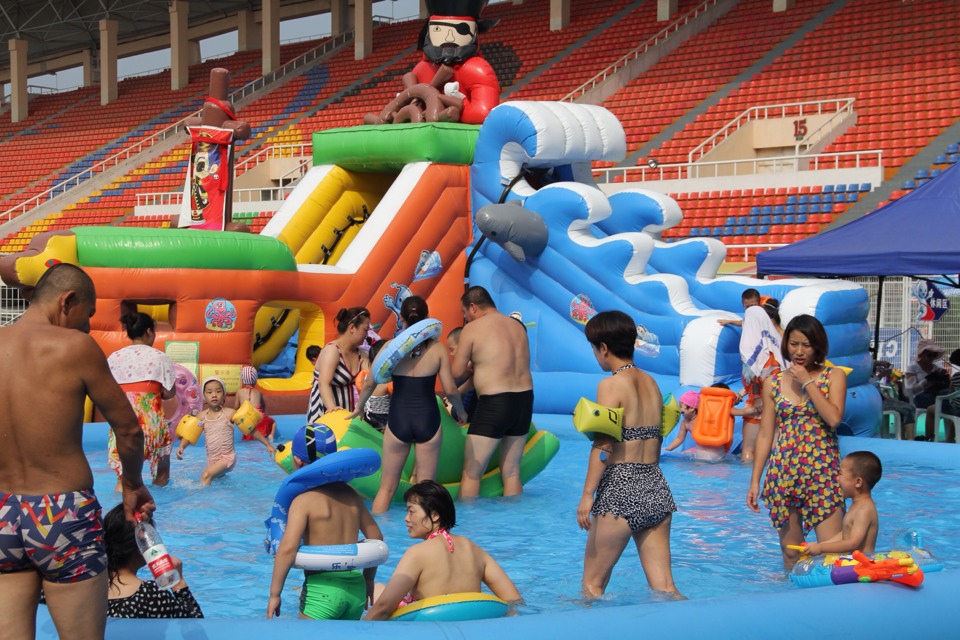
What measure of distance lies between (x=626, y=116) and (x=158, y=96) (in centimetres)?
1409

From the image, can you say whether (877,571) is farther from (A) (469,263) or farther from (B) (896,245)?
(A) (469,263)

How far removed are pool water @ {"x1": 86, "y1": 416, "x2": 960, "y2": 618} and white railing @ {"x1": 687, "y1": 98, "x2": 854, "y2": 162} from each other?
10469 millimetres

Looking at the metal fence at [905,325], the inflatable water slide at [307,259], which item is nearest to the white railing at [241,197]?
the inflatable water slide at [307,259]

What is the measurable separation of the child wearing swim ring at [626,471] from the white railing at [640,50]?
17234mm

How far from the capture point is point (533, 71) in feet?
77.9

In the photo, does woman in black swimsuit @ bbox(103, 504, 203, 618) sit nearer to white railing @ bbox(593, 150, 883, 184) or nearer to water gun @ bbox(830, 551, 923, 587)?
water gun @ bbox(830, 551, 923, 587)

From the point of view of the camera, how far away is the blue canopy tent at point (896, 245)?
328 inches

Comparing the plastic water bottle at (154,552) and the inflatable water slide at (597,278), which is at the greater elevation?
the inflatable water slide at (597,278)

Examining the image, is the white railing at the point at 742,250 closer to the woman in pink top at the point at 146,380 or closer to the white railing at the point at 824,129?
the white railing at the point at 824,129

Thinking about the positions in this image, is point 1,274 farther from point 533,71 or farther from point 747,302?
point 533,71

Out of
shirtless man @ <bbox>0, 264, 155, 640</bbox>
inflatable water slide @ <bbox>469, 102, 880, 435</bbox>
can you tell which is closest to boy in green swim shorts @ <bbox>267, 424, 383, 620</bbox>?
shirtless man @ <bbox>0, 264, 155, 640</bbox>

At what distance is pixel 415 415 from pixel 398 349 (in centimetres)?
39

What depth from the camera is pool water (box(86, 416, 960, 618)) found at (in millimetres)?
4906

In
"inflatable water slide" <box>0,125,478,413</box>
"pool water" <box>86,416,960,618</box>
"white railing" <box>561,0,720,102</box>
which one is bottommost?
"pool water" <box>86,416,960,618</box>
